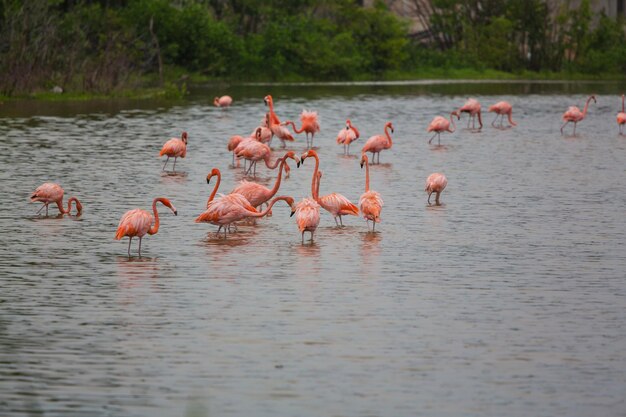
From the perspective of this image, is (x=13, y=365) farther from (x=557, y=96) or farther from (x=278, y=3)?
(x=278, y=3)

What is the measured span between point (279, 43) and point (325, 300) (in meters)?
44.7

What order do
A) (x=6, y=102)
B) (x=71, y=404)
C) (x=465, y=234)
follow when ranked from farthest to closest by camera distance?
1. (x=6, y=102)
2. (x=465, y=234)
3. (x=71, y=404)

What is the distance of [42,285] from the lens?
37.6ft

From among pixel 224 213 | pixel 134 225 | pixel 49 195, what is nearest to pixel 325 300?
pixel 134 225

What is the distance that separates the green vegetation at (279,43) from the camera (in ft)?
130

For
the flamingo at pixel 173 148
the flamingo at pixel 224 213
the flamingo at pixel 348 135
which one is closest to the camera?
the flamingo at pixel 224 213

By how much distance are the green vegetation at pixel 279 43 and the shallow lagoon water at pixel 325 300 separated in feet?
58.6

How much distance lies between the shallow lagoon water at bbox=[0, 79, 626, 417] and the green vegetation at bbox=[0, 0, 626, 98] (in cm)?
1785

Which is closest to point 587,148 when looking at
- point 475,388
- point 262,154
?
point 262,154

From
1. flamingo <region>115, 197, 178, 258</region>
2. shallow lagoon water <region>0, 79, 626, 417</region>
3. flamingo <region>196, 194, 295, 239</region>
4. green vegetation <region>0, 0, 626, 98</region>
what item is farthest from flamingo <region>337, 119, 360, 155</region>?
green vegetation <region>0, 0, 626, 98</region>

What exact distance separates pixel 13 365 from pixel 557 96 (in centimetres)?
3869

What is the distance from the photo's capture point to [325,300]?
10.9m

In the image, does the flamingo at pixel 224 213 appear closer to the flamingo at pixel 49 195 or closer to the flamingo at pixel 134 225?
the flamingo at pixel 134 225

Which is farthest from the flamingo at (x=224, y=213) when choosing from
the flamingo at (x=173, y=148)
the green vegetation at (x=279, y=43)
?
the green vegetation at (x=279, y=43)
